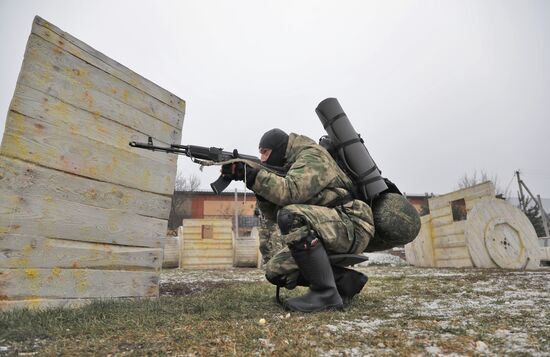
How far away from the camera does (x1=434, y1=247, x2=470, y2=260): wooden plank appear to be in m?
7.47

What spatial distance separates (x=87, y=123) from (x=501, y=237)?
740cm

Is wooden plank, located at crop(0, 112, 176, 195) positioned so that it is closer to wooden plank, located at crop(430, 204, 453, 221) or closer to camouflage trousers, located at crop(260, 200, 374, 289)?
camouflage trousers, located at crop(260, 200, 374, 289)

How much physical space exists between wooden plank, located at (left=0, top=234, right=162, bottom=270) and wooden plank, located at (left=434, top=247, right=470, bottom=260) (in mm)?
6672

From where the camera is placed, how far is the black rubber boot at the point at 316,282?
94.4 inches

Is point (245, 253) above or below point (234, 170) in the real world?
below

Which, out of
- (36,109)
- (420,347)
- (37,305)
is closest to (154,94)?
(36,109)

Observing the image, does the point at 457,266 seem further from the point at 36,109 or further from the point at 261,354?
the point at 36,109

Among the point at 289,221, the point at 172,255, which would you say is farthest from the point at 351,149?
the point at 172,255

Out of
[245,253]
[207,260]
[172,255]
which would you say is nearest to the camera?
[172,255]

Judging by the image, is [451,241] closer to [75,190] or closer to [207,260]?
[207,260]

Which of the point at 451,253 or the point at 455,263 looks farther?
the point at 451,253

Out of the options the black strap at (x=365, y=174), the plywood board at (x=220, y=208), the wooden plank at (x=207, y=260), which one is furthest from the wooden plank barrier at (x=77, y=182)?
the plywood board at (x=220, y=208)

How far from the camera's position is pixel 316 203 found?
2.68 meters

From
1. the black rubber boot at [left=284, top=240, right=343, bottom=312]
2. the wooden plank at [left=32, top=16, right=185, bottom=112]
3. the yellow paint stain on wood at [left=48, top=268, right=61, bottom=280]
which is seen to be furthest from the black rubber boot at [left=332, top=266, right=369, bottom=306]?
the wooden plank at [left=32, top=16, right=185, bottom=112]
